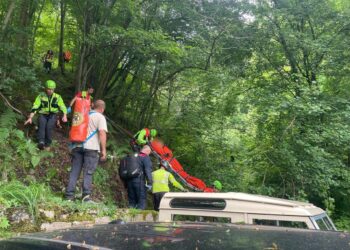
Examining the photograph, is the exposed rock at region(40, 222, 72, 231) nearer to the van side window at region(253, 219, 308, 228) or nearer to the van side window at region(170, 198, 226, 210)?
the van side window at region(170, 198, 226, 210)

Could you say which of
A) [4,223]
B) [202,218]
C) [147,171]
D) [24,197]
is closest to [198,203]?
[202,218]

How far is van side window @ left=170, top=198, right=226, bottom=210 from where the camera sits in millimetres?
5383

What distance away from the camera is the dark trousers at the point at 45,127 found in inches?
396

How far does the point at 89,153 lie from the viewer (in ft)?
26.7

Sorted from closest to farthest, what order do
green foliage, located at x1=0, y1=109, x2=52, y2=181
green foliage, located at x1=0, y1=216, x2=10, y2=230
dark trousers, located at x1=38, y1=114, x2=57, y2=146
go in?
green foliage, located at x1=0, y1=216, x2=10, y2=230 → green foliage, located at x1=0, y1=109, x2=52, y2=181 → dark trousers, located at x1=38, y1=114, x2=57, y2=146

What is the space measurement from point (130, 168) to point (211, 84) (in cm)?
436

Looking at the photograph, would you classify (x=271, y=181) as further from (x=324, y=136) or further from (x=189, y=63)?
(x=189, y=63)

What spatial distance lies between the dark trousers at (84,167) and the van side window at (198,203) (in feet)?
9.41

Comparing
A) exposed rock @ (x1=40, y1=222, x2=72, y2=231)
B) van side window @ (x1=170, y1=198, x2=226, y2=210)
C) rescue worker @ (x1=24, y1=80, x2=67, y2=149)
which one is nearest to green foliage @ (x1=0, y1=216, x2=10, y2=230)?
exposed rock @ (x1=40, y1=222, x2=72, y2=231)

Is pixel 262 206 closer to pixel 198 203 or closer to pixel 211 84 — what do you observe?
pixel 198 203

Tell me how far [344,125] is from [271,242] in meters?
10.5

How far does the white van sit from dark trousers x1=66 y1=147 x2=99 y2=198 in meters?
2.71

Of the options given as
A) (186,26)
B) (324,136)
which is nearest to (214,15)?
(186,26)

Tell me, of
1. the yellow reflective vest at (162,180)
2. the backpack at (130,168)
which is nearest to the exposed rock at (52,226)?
the backpack at (130,168)
